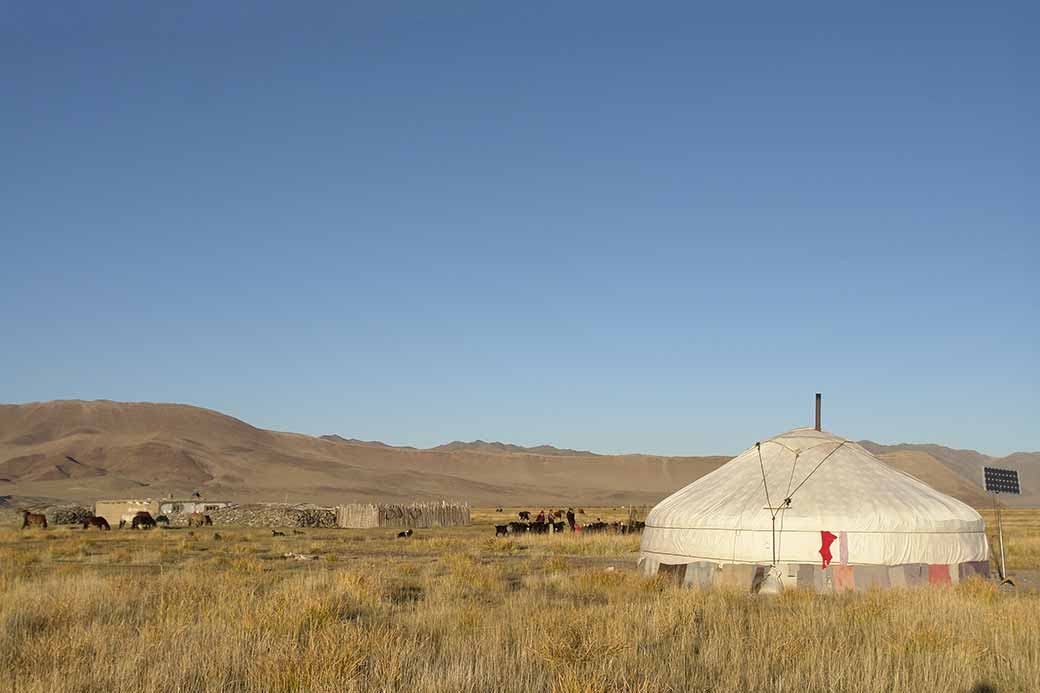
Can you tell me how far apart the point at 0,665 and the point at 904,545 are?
14408mm

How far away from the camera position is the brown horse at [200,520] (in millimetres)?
46938

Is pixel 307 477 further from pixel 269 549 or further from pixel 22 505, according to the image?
pixel 269 549

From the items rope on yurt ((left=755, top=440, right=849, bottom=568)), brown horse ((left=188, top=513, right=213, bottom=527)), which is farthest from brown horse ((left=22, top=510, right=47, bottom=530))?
rope on yurt ((left=755, top=440, right=849, bottom=568))

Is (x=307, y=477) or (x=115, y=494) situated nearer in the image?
(x=115, y=494)

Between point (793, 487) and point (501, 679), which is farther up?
point (793, 487)

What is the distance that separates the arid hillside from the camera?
105 m

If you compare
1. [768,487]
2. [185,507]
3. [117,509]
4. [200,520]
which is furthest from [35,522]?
[768,487]

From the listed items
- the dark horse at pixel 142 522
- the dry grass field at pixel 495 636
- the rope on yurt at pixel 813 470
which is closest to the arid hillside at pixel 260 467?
the dark horse at pixel 142 522

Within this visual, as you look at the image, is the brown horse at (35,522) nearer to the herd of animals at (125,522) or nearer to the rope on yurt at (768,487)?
the herd of animals at (125,522)

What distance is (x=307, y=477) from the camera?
121312mm

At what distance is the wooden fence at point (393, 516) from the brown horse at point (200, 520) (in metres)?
6.22

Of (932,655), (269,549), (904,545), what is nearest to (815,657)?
(932,655)

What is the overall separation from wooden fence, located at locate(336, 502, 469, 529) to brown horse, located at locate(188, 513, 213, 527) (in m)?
6.22

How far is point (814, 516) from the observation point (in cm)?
1755
